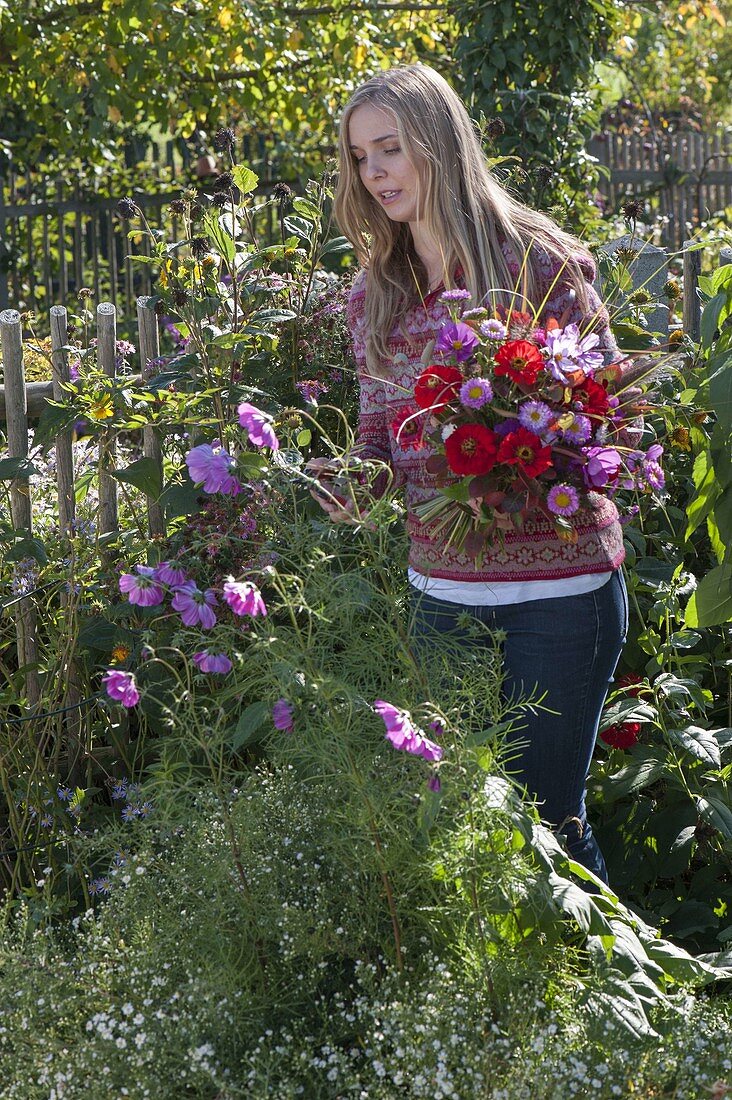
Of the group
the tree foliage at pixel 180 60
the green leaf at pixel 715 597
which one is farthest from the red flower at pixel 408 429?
the tree foliage at pixel 180 60

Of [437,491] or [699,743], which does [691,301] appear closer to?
[699,743]

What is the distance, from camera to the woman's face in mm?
2068

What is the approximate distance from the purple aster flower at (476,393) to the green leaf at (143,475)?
1.08 metres

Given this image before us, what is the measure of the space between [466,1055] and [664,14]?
965cm

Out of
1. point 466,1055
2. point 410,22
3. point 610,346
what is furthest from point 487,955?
point 410,22

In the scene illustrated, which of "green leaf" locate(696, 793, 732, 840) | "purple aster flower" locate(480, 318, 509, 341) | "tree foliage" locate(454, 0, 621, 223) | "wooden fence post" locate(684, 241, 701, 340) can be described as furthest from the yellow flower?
"tree foliage" locate(454, 0, 621, 223)

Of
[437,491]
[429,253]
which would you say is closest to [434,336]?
[429,253]

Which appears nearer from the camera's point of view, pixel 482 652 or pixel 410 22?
pixel 482 652

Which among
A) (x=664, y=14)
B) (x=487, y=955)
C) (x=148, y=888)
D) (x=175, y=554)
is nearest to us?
(x=487, y=955)

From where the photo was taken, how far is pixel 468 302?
2031 millimetres

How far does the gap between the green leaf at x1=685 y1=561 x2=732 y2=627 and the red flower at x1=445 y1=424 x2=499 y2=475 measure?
708 mm

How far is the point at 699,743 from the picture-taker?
242 centimetres

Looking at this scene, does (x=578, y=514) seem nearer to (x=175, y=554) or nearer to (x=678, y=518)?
(x=175, y=554)

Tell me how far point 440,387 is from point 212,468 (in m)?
0.35
